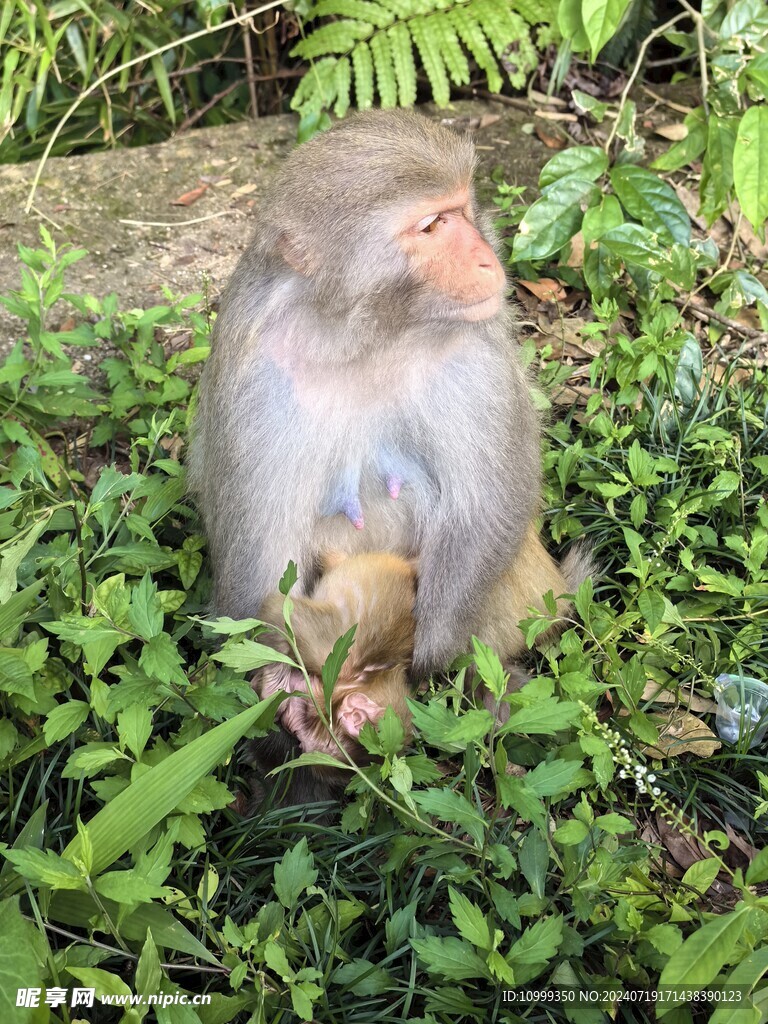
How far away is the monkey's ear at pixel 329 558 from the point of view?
238 centimetres

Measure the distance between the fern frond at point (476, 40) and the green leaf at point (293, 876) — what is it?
3096mm

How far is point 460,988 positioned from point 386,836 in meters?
0.37

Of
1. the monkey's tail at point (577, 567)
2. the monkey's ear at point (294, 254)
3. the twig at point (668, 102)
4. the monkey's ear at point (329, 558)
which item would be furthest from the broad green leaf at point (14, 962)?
the twig at point (668, 102)

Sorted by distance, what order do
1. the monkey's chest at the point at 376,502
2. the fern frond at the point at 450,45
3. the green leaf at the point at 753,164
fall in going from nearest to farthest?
1. the monkey's chest at the point at 376,502
2. the green leaf at the point at 753,164
3. the fern frond at the point at 450,45

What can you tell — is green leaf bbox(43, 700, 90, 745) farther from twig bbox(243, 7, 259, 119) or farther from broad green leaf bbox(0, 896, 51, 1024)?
twig bbox(243, 7, 259, 119)

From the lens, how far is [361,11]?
390 centimetres

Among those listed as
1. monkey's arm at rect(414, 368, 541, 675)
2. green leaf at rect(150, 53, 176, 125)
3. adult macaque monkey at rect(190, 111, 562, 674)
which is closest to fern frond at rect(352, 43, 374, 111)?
green leaf at rect(150, 53, 176, 125)

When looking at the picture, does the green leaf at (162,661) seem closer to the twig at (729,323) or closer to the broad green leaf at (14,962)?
the broad green leaf at (14,962)

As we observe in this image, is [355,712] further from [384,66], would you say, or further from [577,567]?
[384,66]

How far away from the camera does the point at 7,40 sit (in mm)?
3896

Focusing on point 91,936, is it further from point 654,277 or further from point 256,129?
point 256,129

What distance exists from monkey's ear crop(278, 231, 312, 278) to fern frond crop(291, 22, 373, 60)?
7.37 feet

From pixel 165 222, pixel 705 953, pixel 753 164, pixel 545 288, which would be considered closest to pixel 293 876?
pixel 705 953

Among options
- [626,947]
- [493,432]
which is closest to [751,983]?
[626,947]
